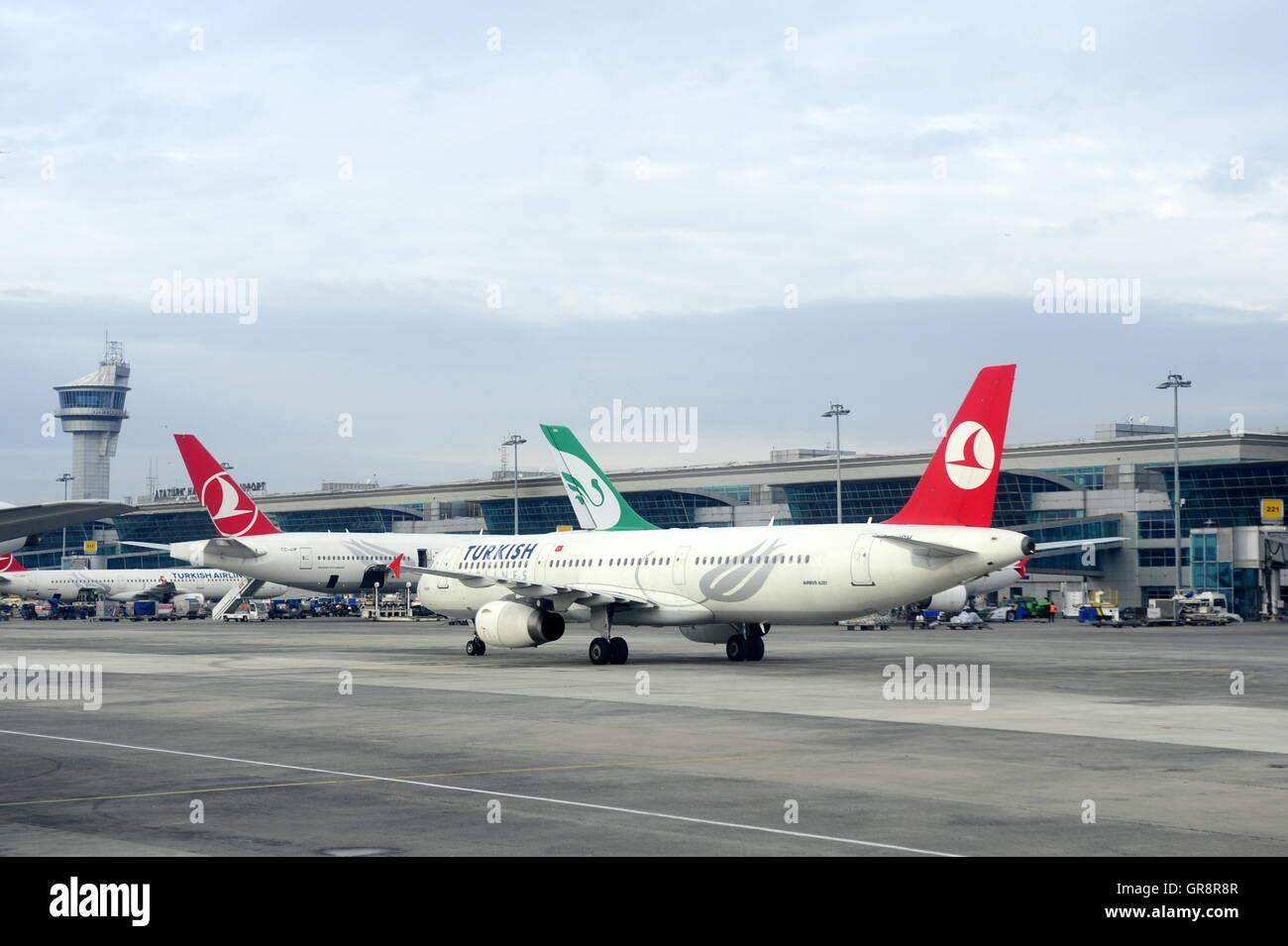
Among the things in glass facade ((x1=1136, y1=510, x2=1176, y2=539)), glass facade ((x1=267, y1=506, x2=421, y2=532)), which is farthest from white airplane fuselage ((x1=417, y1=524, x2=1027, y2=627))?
glass facade ((x1=267, y1=506, x2=421, y2=532))

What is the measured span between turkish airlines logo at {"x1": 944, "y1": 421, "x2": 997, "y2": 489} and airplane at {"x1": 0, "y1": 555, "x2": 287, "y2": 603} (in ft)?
312

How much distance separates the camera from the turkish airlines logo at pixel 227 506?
263ft

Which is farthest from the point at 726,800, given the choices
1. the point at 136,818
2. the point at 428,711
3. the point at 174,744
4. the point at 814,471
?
the point at 814,471

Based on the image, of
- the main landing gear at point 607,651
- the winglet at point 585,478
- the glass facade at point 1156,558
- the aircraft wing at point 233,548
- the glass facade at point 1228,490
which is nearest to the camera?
the main landing gear at point 607,651

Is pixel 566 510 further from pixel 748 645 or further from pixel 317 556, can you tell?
pixel 748 645

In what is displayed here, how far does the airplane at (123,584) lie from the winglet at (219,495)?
36797 millimetres

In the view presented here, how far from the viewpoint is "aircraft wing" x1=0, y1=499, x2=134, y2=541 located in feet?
43.9

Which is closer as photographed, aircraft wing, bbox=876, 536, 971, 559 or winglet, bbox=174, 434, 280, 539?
aircraft wing, bbox=876, 536, 971, 559

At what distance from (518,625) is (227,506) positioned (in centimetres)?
4838

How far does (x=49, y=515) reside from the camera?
1384 centimetres

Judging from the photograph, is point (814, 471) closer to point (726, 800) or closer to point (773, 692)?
point (773, 692)

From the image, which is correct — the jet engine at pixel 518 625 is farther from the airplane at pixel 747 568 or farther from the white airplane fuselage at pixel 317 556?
the white airplane fuselage at pixel 317 556

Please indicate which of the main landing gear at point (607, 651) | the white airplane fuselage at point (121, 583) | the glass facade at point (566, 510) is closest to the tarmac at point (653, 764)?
the main landing gear at point (607, 651)

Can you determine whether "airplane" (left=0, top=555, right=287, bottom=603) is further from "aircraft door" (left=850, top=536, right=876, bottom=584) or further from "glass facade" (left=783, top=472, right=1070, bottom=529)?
"aircraft door" (left=850, top=536, right=876, bottom=584)
